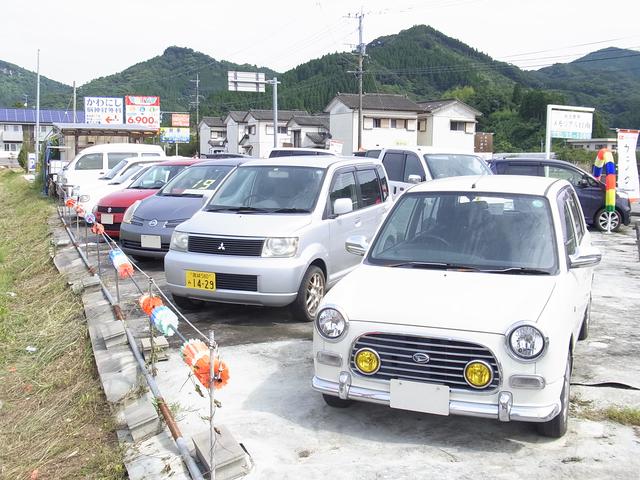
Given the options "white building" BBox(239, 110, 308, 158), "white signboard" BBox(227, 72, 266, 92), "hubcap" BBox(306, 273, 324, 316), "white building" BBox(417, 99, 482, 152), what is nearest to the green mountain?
"white building" BBox(239, 110, 308, 158)

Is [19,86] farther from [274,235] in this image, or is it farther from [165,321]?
[165,321]

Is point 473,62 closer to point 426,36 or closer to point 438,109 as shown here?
point 426,36

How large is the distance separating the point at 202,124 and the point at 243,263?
76456 millimetres

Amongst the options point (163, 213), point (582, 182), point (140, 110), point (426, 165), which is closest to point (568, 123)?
point (582, 182)

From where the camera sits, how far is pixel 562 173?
14.0 m

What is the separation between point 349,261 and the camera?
7.17m

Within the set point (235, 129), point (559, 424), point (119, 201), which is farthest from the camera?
point (235, 129)

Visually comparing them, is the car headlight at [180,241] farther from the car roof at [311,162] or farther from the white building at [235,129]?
the white building at [235,129]

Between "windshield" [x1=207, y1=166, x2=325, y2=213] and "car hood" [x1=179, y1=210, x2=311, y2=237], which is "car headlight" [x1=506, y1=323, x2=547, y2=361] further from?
"windshield" [x1=207, y1=166, x2=325, y2=213]

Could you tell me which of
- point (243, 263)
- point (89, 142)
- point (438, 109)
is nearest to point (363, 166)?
point (243, 263)

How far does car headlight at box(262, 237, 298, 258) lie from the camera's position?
604 cm

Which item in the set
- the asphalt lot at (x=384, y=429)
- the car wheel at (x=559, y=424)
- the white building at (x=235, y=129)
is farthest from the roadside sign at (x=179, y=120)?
the car wheel at (x=559, y=424)

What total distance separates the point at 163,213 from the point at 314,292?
3.34 meters

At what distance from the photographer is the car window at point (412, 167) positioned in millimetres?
11062
